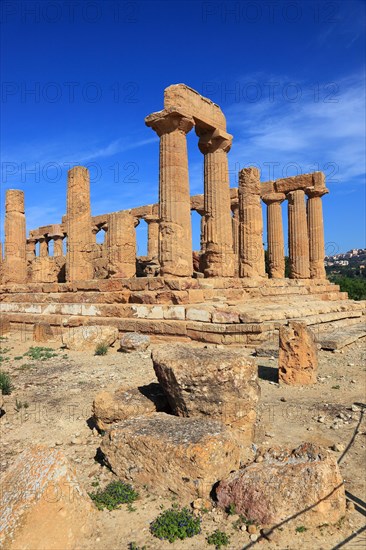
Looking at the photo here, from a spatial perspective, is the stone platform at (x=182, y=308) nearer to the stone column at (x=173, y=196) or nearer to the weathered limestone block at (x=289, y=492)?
the stone column at (x=173, y=196)

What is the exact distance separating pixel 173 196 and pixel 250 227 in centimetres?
482

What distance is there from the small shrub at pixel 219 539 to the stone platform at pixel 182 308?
6.77 m

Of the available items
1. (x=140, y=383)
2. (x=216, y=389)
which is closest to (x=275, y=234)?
(x=140, y=383)

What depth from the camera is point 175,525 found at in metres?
3.00

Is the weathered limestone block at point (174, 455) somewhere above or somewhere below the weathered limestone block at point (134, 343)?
below

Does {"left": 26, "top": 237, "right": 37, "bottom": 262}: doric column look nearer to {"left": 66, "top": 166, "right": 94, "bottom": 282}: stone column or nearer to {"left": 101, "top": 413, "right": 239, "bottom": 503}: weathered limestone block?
{"left": 66, "top": 166, "right": 94, "bottom": 282}: stone column

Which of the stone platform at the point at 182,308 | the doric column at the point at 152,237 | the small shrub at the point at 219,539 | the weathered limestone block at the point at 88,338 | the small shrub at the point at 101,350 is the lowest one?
the small shrub at the point at 219,539

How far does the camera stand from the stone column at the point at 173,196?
11.9m

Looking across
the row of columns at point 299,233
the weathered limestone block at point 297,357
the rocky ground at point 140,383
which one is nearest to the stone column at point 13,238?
the rocky ground at point 140,383

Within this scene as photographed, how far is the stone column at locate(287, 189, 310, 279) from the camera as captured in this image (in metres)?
20.5

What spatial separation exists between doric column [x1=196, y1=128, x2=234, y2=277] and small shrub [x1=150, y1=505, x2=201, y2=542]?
35.5 ft

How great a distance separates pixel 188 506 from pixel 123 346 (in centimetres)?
643

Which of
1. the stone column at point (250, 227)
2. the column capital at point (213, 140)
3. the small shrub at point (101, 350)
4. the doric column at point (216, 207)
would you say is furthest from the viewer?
the stone column at point (250, 227)

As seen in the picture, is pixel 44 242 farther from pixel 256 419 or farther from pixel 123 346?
pixel 256 419
